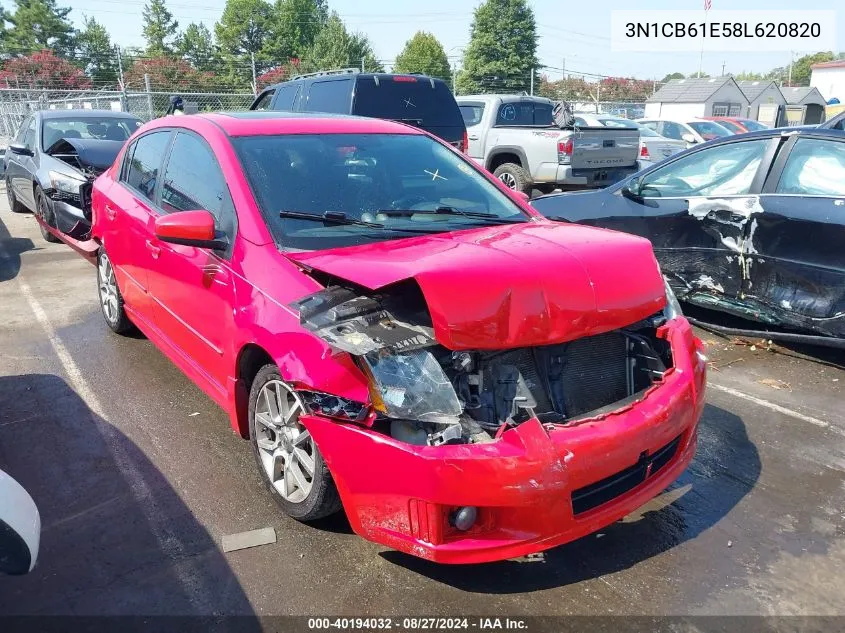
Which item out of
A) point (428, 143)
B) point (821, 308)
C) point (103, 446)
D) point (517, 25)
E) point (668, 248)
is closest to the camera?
point (103, 446)

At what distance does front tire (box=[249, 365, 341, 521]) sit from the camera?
2.85 meters

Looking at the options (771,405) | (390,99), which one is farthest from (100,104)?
(771,405)

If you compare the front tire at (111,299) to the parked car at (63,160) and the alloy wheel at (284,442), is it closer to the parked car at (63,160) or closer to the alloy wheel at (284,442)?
the parked car at (63,160)

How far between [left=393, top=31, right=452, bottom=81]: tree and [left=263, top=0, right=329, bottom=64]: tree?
12.2 meters

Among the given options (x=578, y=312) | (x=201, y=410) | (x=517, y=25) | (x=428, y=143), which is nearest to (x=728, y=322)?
(x=428, y=143)

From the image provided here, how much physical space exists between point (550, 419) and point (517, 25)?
57.6 m

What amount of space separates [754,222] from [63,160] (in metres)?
8.08

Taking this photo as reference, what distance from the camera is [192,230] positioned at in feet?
10.6

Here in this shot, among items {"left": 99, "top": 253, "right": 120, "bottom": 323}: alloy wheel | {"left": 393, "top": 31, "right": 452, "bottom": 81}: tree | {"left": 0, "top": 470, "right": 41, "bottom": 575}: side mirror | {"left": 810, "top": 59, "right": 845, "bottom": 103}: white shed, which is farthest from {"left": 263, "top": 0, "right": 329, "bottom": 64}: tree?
{"left": 0, "top": 470, "right": 41, "bottom": 575}: side mirror

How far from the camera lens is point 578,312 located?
265cm

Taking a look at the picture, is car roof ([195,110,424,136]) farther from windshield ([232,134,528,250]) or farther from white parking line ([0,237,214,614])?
white parking line ([0,237,214,614])

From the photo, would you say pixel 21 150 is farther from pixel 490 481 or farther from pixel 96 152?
pixel 490 481

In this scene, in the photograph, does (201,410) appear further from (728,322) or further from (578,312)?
(728,322)

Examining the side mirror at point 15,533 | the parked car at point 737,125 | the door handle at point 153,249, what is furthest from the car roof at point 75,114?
the parked car at point 737,125
